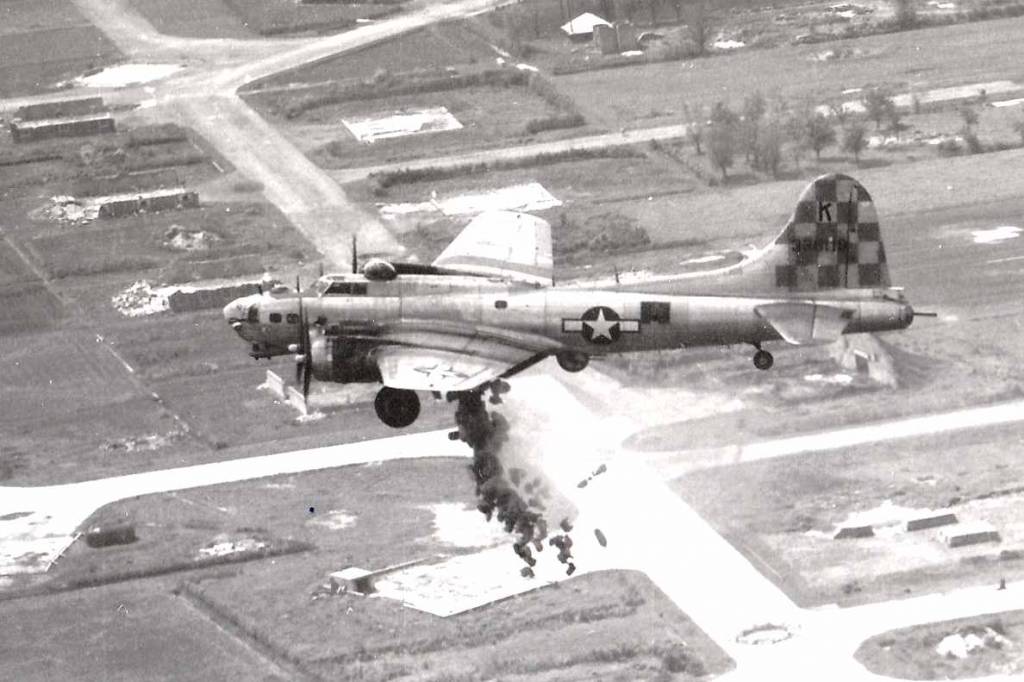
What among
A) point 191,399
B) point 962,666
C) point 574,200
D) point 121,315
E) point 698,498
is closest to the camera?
point 962,666

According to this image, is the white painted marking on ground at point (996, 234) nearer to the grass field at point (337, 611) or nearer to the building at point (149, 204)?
the grass field at point (337, 611)

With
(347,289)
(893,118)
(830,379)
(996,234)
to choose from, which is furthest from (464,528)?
(893,118)

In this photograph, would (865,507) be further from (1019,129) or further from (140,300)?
(1019,129)

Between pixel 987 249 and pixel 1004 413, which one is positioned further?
pixel 987 249

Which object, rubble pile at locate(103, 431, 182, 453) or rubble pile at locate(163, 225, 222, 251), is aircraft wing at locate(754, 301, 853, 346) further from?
rubble pile at locate(163, 225, 222, 251)

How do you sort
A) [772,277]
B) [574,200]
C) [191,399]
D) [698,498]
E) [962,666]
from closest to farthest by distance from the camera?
1. [772,277]
2. [962,666]
3. [698,498]
4. [191,399]
5. [574,200]

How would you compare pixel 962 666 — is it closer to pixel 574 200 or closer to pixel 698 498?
pixel 698 498

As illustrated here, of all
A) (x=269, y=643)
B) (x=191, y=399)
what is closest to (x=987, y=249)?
(x=191, y=399)
